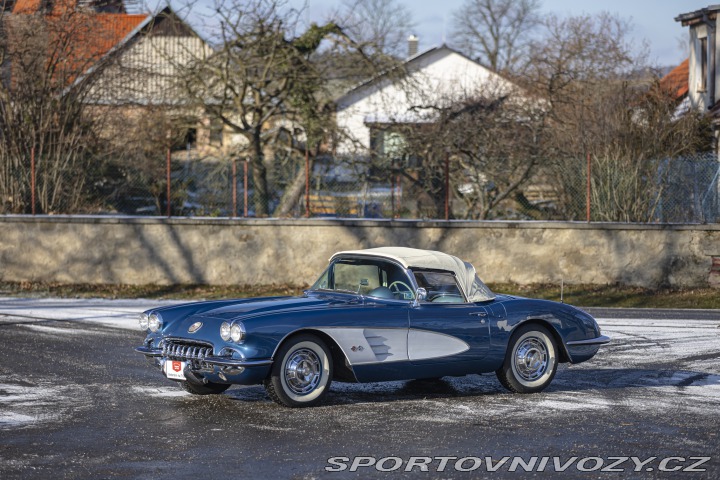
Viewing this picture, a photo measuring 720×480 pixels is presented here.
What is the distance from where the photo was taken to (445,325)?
9.17m

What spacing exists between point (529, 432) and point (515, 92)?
24.1 m

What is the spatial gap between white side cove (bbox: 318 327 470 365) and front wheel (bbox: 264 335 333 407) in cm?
17

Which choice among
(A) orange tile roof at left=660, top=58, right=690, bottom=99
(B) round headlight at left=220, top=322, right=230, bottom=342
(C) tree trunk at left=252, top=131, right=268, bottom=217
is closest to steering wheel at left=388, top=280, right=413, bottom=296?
(B) round headlight at left=220, top=322, right=230, bottom=342

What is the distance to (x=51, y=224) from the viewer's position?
2109 centimetres

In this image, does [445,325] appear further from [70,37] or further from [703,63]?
[703,63]

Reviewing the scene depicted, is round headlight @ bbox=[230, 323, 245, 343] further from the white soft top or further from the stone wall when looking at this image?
the stone wall

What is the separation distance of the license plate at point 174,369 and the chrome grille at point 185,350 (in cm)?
4

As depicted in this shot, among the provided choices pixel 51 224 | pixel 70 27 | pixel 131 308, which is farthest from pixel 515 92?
pixel 131 308

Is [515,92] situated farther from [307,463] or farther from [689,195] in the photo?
[307,463]

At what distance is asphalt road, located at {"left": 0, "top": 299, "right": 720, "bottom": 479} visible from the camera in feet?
21.5

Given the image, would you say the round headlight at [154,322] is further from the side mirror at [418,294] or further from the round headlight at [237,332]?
the side mirror at [418,294]

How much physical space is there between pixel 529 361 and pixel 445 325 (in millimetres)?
1000

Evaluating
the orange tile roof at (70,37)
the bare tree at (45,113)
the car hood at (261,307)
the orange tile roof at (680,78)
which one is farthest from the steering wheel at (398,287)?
the orange tile roof at (680,78)

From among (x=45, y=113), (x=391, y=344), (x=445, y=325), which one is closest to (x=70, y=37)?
(x=45, y=113)
